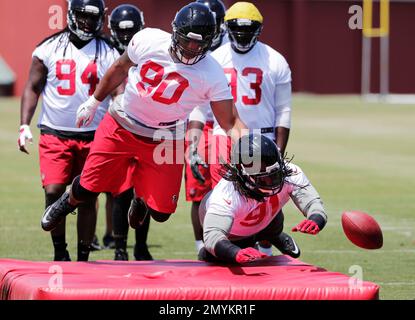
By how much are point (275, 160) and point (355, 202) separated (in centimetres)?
645

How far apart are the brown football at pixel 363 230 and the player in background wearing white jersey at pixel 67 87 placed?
2522 mm

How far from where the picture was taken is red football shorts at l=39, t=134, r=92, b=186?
8.50 metres

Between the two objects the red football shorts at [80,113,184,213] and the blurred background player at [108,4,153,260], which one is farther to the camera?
the blurred background player at [108,4,153,260]

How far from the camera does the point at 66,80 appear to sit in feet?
28.7

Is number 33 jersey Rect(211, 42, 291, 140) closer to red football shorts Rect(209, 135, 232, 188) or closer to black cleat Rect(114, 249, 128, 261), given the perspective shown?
red football shorts Rect(209, 135, 232, 188)

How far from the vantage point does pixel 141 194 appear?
7.84 metres

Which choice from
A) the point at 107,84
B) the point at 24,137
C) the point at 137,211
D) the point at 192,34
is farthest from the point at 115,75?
the point at 24,137

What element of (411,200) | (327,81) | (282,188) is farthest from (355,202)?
(327,81)

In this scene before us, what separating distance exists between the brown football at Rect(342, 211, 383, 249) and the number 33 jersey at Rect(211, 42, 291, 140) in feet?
7.17

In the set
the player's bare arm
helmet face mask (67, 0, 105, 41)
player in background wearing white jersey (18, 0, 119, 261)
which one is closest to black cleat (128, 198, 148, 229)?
player in background wearing white jersey (18, 0, 119, 261)

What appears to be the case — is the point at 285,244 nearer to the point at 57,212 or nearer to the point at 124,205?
the point at 57,212

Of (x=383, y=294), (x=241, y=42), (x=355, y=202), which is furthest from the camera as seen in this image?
(x=355, y=202)

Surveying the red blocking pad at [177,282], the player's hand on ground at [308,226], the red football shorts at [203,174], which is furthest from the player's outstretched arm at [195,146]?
the player's hand on ground at [308,226]
